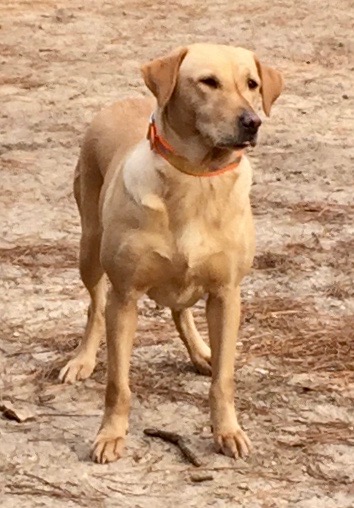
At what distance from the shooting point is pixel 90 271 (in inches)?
189

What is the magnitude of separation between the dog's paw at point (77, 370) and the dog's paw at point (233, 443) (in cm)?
82

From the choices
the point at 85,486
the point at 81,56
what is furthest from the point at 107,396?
the point at 81,56

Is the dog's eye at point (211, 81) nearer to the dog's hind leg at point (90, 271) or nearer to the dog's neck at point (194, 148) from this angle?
the dog's neck at point (194, 148)

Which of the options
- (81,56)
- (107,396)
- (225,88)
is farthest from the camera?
(81,56)

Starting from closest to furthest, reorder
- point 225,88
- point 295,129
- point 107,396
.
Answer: point 225,88
point 107,396
point 295,129

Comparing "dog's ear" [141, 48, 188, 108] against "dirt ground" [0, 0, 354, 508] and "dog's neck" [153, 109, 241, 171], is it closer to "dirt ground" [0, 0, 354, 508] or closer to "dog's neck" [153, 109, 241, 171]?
"dog's neck" [153, 109, 241, 171]

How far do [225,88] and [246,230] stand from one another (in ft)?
1.81

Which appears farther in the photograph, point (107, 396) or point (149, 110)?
point (149, 110)

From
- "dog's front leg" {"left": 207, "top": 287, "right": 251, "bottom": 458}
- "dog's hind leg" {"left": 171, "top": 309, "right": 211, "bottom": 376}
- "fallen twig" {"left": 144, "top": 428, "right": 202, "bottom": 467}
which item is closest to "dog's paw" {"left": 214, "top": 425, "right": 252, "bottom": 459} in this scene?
"dog's front leg" {"left": 207, "top": 287, "right": 251, "bottom": 458}

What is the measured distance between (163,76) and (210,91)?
183mm

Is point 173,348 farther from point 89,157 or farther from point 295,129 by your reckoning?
point 295,129

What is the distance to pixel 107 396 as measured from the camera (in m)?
4.21

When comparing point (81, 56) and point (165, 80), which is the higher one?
point (165, 80)

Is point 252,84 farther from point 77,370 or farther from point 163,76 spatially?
point 77,370
